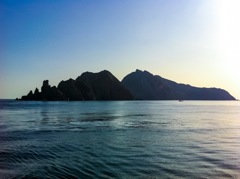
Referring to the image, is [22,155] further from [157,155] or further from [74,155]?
[157,155]

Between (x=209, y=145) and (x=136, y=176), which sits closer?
(x=136, y=176)

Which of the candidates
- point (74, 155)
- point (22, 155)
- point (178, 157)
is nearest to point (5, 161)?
point (22, 155)

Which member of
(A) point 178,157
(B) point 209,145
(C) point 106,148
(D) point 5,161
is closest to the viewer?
(D) point 5,161

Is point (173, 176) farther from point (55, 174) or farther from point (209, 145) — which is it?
point (209, 145)

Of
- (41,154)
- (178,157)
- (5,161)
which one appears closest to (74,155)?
(41,154)

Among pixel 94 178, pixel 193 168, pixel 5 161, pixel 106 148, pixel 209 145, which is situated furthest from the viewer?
pixel 209 145

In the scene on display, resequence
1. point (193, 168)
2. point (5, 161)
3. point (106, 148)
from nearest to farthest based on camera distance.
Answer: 1. point (193, 168)
2. point (5, 161)
3. point (106, 148)

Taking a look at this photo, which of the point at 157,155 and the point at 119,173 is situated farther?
the point at 157,155

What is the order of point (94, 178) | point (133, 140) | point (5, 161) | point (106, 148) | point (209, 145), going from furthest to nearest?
1. point (133, 140)
2. point (209, 145)
3. point (106, 148)
4. point (5, 161)
5. point (94, 178)

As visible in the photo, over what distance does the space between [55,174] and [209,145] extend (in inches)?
940

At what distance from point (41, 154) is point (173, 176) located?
1597 centimetres

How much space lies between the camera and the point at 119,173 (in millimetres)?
23938

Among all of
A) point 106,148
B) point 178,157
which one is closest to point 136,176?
point 178,157

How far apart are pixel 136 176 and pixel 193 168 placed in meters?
5.95
